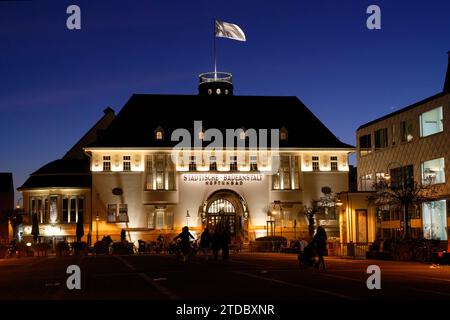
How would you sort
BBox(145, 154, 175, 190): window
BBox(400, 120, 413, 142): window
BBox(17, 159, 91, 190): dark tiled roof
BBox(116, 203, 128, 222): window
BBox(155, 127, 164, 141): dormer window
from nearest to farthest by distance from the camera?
1. BBox(400, 120, 413, 142): window
2. BBox(116, 203, 128, 222): window
3. BBox(145, 154, 175, 190): window
4. BBox(155, 127, 164, 141): dormer window
5. BBox(17, 159, 91, 190): dark tiled roof

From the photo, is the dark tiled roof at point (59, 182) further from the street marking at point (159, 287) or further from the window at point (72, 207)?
the street marking at point (159, 287)

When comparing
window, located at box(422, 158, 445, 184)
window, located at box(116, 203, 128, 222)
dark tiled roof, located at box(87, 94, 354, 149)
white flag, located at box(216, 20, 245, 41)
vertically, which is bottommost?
window, located at box(116, 203, 128, 222)

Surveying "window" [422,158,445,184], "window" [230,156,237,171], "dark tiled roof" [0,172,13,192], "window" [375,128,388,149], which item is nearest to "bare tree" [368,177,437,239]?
"window" [422,158,445,184]

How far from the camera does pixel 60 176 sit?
8119 centimetres

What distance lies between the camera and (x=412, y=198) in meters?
49.3

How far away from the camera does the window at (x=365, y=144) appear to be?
6919 cm

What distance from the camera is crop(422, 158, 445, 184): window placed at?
182ft

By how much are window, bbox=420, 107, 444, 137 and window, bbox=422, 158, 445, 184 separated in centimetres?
196

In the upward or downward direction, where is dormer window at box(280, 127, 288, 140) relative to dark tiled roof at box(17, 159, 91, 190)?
upward

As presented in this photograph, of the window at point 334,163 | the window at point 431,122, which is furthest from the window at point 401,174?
the window at point 334,163

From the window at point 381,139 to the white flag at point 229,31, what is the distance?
20622 mm

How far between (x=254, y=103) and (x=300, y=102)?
4896 millimetres

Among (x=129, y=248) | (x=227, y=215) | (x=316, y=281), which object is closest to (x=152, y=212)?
(x=227, y=215)

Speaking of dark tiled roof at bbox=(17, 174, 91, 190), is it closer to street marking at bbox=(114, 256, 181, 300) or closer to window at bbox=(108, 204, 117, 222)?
window at bbox=(108, 204, 117, 222)
